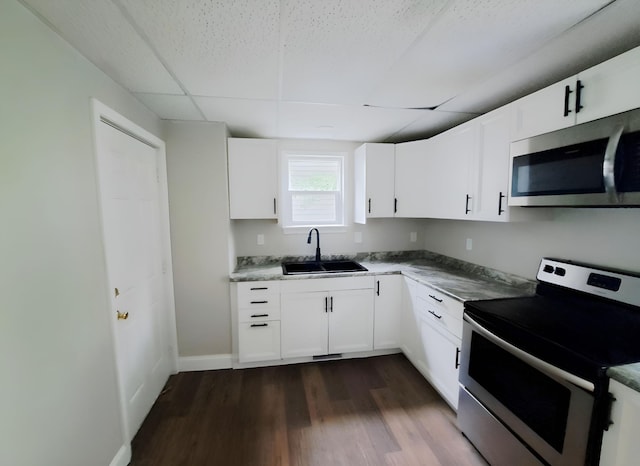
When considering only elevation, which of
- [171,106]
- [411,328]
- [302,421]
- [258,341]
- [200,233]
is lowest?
[302,421]

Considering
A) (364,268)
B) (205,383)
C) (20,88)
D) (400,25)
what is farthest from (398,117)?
(205,383)

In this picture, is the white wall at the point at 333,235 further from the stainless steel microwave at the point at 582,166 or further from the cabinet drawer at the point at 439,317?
the stainless steel microwave at the point at 582,166

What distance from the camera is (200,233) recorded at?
241 cm

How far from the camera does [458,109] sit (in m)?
2.08

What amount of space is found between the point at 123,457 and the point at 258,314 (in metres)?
1.22

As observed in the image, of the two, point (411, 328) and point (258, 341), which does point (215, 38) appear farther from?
point (411, 328)

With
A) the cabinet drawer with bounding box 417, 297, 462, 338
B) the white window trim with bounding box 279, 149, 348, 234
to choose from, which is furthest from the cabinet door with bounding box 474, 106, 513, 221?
the white window trim with bounding box 279, 149, 348, 234

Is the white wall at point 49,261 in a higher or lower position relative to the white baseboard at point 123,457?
higher

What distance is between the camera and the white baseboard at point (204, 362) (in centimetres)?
248

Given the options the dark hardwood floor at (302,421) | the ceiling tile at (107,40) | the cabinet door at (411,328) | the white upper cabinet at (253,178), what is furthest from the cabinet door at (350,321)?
the ceiling tile at (107,40)

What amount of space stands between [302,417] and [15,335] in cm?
170

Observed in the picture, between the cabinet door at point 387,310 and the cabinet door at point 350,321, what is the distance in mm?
64

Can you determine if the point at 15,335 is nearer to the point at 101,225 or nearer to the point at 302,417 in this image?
the point at 101,225

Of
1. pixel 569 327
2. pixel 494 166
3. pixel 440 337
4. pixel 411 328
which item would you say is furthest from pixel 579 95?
pixel 411 328
